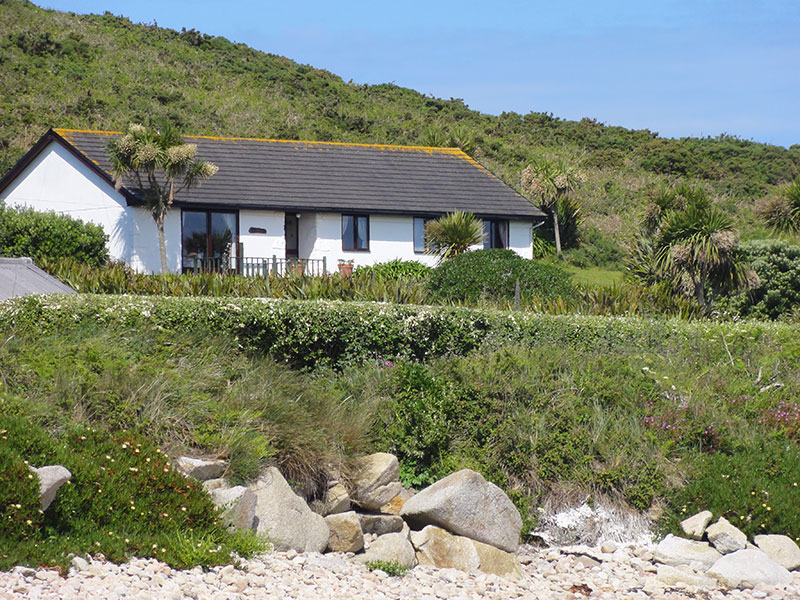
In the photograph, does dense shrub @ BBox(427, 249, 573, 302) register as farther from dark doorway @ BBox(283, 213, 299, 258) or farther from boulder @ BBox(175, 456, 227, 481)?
dark doorway @ BBox(283, 213, 299, 258)

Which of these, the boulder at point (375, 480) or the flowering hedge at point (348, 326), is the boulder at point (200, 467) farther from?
the flowering hedge at point (348, 326)

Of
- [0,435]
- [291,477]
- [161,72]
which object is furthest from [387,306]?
[161,72]

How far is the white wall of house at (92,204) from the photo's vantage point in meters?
26.9

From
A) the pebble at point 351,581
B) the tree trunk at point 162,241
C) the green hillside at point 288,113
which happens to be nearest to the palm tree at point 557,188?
the green hillside at point 288,113

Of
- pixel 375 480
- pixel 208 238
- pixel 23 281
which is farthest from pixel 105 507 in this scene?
pixel 208 238

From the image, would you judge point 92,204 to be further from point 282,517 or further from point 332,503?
point 282,517

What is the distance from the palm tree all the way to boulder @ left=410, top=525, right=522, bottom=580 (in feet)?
98.4

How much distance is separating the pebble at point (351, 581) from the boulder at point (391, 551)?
14 centimetres

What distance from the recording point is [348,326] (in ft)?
40.0

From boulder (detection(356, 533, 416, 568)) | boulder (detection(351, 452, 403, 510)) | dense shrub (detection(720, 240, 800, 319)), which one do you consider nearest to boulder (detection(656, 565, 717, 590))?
boulder (detection(356, 533, 416, 568))

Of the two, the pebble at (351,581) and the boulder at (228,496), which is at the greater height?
the boulder at (228,496)

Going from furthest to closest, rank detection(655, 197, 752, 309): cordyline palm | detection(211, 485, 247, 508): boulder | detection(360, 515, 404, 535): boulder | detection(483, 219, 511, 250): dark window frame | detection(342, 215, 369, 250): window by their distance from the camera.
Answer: detection(483, 219, 511, 250): dark window frame → detection(342, 215, 369, 250): window → detection(655, 197, 752, 309): cordyline palm → detection(360, 515, 404, 535): boulder → detection(211, 485, 247, 508): boulder

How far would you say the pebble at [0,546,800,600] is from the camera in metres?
5.68

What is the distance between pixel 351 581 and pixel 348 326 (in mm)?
5536
